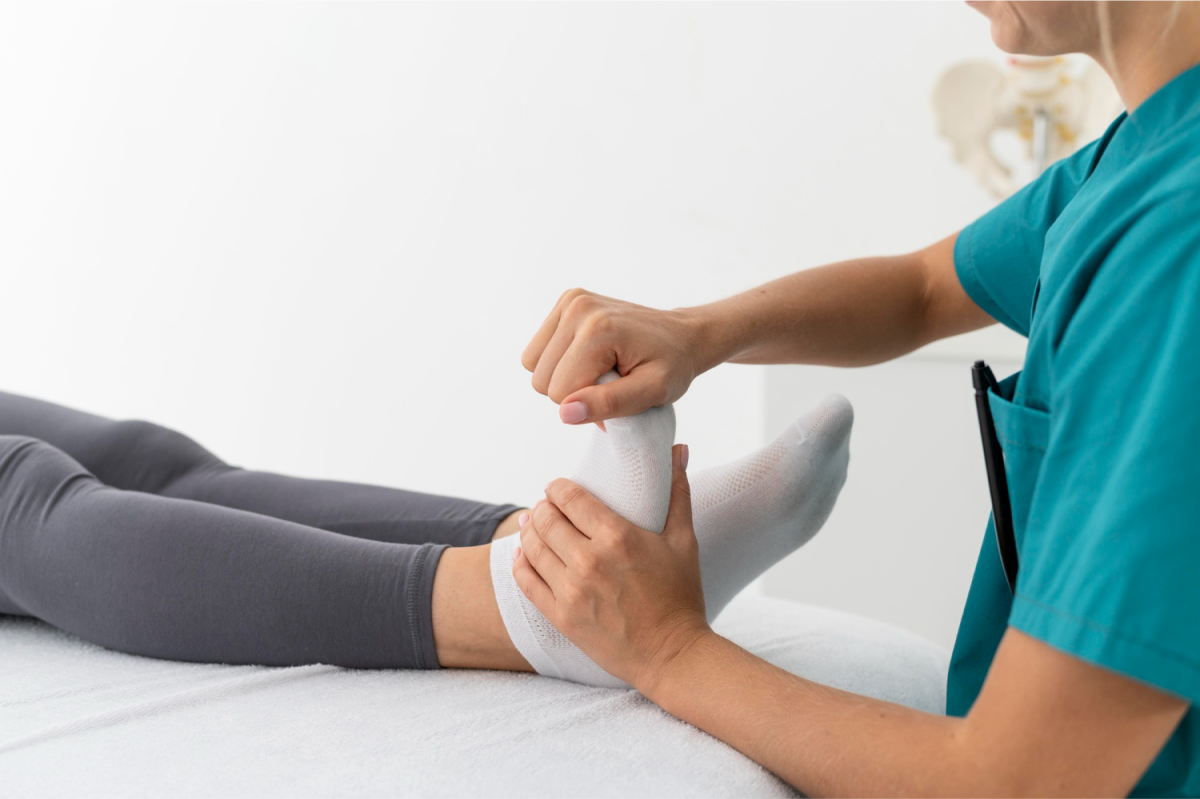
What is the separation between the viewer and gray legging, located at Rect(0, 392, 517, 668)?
791 mm

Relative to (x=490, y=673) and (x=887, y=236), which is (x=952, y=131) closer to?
(x=887, y=236)

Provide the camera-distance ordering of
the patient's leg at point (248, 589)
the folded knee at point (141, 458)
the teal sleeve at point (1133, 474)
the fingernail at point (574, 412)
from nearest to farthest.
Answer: the teal sleeve at point (1133, 474), the fingernail at point (574, 412), the patient's leg at point (248, 589), the folded knee at point (141, 458)

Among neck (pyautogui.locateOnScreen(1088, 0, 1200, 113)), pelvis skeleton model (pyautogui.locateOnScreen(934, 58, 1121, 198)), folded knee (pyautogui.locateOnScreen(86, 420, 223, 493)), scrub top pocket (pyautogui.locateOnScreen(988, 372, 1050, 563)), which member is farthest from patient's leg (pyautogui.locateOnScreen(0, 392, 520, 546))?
pelvis skeleton model (pyautogui.locateOnScreen(934, 58, 1121, 198))

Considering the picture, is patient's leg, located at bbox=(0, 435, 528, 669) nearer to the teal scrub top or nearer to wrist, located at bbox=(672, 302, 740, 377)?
wrist, located at bbox=(672, 302, 740, 377)

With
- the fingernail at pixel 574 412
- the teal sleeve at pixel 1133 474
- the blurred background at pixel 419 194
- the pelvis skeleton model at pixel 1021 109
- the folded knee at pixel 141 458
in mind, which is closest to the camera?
the teal sleeve at pixel 1133 474

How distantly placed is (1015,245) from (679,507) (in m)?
0.38

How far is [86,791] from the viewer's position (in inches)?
23.2

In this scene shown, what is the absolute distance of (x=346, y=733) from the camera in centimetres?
67

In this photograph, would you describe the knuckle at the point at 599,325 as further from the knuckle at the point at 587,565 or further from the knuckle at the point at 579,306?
the knuckle at the point at 587,565

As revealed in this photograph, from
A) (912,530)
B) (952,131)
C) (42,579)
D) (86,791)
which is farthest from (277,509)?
(952,131)

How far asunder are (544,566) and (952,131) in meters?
1.31

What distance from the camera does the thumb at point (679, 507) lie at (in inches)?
28.8

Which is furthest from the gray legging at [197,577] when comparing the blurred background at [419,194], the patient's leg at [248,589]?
the blurred background at [419,194]

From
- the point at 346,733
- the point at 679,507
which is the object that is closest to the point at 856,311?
the point at 679,507
